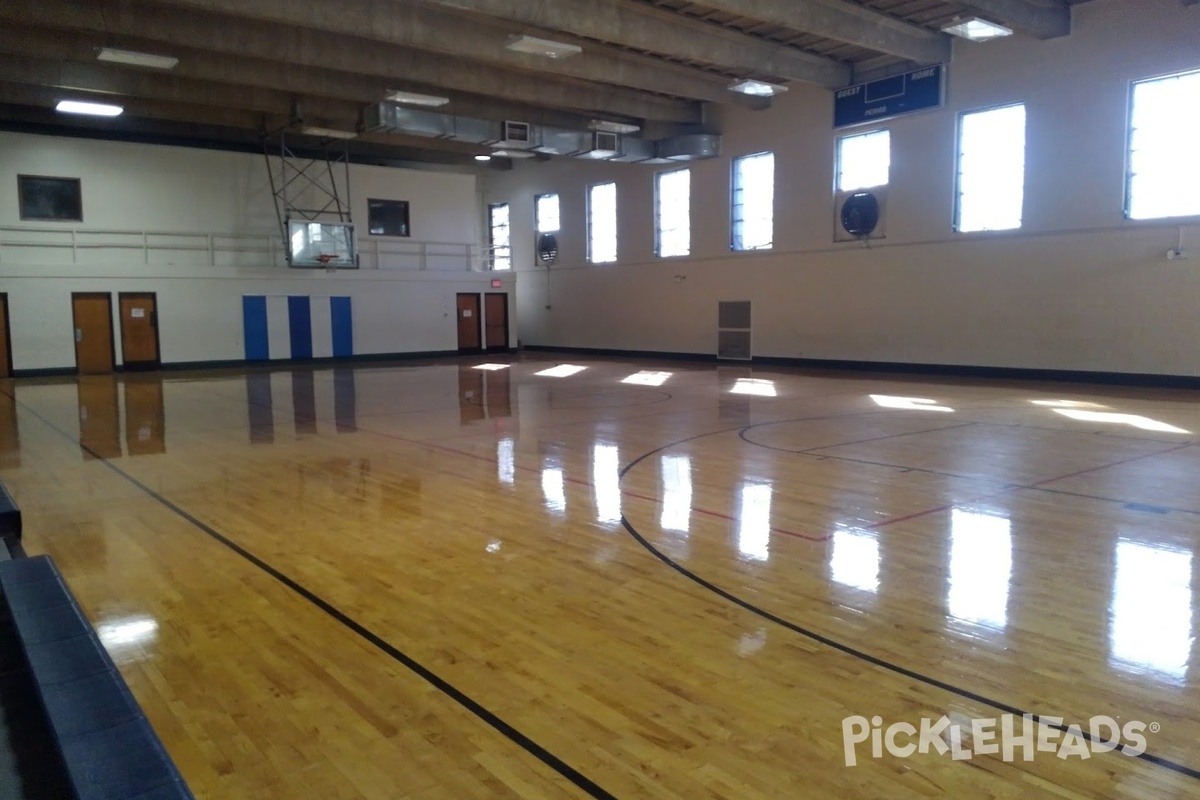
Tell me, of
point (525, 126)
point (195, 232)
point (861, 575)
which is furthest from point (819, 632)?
point (195, 232)

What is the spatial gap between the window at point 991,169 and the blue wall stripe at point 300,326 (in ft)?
50.7

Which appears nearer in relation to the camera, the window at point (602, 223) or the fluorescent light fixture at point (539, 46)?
the fluorescent light fixture at point (539, 46)

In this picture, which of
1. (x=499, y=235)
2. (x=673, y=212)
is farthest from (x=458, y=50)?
(x=499, y=235)

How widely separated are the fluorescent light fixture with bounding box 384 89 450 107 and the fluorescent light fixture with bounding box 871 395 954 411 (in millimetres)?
9421

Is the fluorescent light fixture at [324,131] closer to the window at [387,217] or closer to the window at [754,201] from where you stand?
the window at [387,217]

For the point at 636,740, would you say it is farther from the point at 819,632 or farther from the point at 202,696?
the point at 202,696

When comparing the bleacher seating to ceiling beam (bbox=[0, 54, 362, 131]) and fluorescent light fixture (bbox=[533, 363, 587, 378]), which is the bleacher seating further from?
ceiling beam (bbox=[0, 54, 362, 131])

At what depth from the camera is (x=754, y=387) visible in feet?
46.9

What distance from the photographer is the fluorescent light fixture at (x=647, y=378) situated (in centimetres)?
Answer: 1525

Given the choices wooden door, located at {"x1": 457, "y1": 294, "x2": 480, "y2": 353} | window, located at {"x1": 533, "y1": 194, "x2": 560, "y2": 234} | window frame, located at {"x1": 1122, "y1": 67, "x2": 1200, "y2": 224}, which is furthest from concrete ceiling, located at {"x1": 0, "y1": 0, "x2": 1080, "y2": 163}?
wooden door, located at {"x1": 457, "y1": 294, "x2": 480, "y2": 353}

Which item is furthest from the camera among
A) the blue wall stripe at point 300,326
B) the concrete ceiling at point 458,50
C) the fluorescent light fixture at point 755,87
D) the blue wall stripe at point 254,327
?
the blue wall stripe at point 300,326

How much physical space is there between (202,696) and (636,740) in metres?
1.58

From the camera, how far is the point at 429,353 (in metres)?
24.2

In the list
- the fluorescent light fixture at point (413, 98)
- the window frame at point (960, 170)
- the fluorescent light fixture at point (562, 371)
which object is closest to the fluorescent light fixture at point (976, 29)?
the window frame at point (960, 170)
